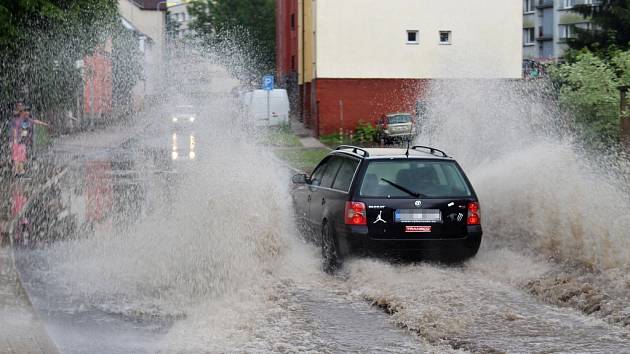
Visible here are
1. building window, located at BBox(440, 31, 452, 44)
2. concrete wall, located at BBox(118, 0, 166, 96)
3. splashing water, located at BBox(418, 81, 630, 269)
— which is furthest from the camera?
concrete wall, located at BBox(118, 0, 166, 96)

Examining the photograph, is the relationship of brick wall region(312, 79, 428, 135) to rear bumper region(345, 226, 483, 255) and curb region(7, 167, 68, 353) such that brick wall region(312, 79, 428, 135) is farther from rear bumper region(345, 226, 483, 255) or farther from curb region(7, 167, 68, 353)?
rear bumper region(345, 226, 483, 255)

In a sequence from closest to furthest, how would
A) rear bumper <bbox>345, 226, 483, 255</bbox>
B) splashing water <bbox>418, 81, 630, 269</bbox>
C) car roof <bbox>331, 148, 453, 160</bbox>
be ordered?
1. rear bumper <bbox>345, 226, 483, 255</bbox>
2. car roof <bbox>331, 148, 453, 160</bbox>
3. splashing water <bbox>418, 81, 630, 269</bbox>

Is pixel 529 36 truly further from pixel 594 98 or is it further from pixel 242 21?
pixel 594 98

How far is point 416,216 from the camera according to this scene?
444 inches

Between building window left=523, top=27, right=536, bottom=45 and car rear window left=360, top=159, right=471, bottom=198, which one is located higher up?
building window left=523, top=27, right=536, bottom=45

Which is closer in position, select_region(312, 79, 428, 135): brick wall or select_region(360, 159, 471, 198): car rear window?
select_region(360, 159, 471, 198): car rear window

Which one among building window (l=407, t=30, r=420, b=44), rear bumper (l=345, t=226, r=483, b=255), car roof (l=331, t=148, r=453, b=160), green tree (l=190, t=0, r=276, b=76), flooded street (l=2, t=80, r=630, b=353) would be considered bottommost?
flooded street (l=2, t=80, r=630, b=353)

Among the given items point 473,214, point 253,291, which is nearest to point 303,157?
point 473,214

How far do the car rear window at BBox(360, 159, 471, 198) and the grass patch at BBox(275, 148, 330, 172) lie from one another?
17226 millimetres

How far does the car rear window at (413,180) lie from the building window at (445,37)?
1457 inches

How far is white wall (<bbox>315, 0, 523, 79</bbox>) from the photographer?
47094 millimetres

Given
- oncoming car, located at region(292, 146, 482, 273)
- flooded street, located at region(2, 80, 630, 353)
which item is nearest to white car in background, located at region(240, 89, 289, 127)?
flooded street, located at region(2, 80, 630, 353)

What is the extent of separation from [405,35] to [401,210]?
3731 centimetres

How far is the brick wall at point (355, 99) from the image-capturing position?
4762 cm
